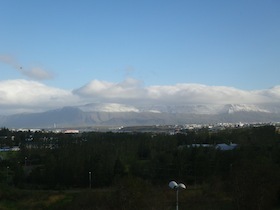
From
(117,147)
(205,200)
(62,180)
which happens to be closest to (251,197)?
(205,200)

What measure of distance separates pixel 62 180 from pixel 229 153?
2046 cm

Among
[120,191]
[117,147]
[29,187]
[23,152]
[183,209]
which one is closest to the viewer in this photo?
[120,191]

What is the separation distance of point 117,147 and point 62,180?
13.8 metres

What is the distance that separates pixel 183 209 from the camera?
34.1 m

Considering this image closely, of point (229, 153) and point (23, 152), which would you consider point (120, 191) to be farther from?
point (23, 152)

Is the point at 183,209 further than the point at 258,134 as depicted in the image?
No

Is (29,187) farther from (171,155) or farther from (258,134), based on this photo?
(258,134)

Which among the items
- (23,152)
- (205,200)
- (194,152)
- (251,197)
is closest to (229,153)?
(194,152)

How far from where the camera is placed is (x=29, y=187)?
49.0 metres

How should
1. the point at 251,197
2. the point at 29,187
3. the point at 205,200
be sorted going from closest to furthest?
the point at 251,197
the point at 205,200
the point at 29,187

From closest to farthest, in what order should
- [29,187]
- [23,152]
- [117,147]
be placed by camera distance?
[29,187] < [117,147] < [23,152]

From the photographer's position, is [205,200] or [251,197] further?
[205,200]

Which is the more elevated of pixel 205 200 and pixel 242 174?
pixel 242 174

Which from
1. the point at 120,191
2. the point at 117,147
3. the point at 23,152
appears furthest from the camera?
the point at 23,152
